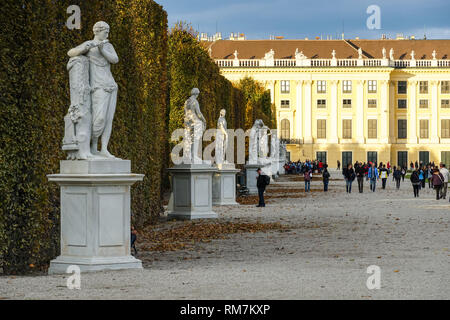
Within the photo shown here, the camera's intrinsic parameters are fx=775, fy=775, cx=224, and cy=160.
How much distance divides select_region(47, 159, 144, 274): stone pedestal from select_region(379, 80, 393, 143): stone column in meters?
84.6

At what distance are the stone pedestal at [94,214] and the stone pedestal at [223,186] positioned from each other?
1380cm

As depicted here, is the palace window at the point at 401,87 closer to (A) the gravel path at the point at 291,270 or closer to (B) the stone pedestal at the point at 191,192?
(B) the stone pedestal at the point at 191,192

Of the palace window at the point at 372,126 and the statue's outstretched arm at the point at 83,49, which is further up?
the palace window at the point at 372,126

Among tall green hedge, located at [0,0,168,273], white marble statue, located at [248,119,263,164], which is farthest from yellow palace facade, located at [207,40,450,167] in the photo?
tall green hedge, located at [0,0,168,273]

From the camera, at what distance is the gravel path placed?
7082 millimetres

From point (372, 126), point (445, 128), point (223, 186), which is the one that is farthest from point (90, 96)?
point (445, 128)

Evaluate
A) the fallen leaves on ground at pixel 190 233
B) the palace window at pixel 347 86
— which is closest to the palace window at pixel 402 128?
the palace window at pixel 347 86

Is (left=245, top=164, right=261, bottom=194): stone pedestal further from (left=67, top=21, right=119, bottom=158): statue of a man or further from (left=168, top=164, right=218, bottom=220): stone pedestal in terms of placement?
(left=67, top=21, right=119, bottom=158): statue of a man

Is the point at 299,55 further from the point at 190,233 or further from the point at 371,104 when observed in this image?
the point at 190,233

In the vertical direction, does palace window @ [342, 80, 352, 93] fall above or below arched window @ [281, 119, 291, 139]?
above

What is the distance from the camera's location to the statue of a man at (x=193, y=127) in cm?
1769

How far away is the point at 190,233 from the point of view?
14133mm

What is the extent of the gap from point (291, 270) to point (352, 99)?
8458cm

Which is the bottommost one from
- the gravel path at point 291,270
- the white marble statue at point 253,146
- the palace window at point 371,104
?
the gravel path at point 291,270
